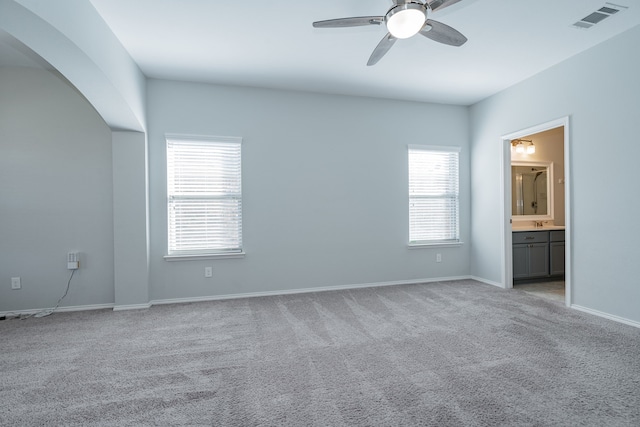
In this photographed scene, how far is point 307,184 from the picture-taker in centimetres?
440

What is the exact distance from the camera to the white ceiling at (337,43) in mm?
2609

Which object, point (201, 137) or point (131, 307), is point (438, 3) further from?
point (131, 307)

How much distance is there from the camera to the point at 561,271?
4.96 m

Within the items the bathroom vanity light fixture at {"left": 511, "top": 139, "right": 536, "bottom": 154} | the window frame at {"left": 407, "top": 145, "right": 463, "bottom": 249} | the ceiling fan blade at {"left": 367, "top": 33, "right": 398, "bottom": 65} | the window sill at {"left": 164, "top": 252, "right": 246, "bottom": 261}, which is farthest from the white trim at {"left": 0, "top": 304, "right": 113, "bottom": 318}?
the bathroom vanity light fixture at {"left": 511, "top": 139, "right": 536, "bottom": 154}

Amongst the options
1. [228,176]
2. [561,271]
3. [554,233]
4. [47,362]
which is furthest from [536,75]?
[47,362]

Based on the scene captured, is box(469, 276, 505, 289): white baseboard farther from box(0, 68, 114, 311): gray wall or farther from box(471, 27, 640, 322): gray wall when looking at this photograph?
box(0, 68, 114, 311): gray wall

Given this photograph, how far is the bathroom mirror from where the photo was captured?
5312mm

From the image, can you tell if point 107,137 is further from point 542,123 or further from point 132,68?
point 542,123

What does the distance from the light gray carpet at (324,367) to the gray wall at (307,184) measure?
2.38 feet

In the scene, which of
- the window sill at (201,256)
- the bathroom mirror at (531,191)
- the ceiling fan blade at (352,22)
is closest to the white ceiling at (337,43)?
the ceiling fan blade at (352,22)

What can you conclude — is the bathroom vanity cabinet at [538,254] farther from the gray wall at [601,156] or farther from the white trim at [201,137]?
the white trim at [201,137]

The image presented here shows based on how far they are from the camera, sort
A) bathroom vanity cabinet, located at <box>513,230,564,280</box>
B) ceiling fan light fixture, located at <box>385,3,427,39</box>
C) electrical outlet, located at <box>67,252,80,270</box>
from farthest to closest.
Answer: bathroom vanity cabinet, located at <box>513,230,564,280</box> < electrical outlet, located at <box>67,252,80,270</box> < ceiling fan light fixture, located at <box>385,3,427,39</box>

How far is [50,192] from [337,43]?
3.65 m

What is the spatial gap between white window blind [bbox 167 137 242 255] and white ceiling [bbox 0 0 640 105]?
87 cm
